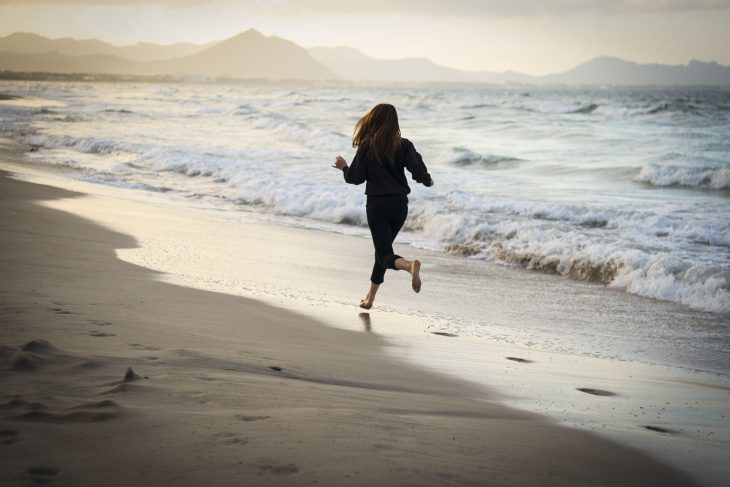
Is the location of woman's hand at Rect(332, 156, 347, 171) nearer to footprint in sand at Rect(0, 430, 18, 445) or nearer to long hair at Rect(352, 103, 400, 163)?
long hair at Rect(352, 103, 400, 163)

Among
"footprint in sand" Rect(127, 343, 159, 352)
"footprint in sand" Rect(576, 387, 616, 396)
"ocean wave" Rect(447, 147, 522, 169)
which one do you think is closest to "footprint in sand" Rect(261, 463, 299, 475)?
"footprint in sand" Rect(127, 343, 159, 352)

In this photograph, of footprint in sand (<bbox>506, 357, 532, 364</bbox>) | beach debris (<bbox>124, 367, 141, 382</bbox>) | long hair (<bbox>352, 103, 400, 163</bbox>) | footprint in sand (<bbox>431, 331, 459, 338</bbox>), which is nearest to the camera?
beach debris (<bbox>124, 367, 141, 382</bbox>)

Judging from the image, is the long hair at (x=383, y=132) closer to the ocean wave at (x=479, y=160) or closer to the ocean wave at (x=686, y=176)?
the ocean wave at (x=686, y=176)

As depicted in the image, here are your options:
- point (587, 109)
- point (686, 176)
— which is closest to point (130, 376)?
point (686, 176)

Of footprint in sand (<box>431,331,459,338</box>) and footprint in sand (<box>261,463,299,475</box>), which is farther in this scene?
footprint in sand (<box>431,331,459,338</box>)

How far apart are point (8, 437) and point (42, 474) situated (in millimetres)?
318

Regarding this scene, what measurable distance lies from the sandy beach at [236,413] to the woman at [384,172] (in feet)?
4.51

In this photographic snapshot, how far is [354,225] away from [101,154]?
13.5m

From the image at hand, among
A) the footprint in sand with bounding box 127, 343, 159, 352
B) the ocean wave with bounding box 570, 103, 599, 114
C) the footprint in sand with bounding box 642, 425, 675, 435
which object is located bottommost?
the footprint in sand with bounding box 642, 425, 675, 435

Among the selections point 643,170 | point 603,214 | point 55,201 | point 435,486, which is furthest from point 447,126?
point 435,486

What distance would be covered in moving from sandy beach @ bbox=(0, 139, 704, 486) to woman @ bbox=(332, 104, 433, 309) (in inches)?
54.1

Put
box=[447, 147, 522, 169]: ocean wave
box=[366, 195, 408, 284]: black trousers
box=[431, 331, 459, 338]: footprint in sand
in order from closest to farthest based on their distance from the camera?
1. box=[431, 331, 459, 338]: footprint in sand
2. box=[366, 195, 408, 284]: black trousers
3. box=[447, 147, 522, 169]: ocean wave

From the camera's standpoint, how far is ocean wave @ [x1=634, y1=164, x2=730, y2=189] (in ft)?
63.5

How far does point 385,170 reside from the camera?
21.2ft
